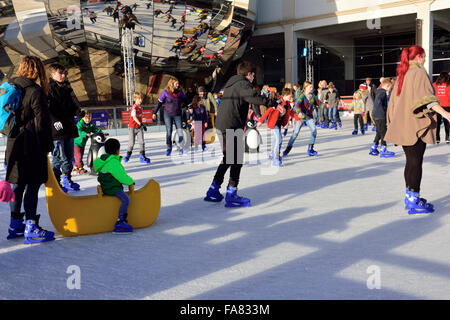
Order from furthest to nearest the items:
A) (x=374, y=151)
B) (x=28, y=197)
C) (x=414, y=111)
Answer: (x=374, y=151) → (x=414, y=111) → (x=28, y=197)

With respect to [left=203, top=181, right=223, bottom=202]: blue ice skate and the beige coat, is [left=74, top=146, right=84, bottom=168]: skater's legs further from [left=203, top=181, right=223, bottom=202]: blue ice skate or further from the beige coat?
the beige coat

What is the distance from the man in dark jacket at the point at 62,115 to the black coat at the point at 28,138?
184cm

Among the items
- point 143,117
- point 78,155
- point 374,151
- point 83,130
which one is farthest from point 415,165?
point 143,117

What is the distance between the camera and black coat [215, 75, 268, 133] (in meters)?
4.84

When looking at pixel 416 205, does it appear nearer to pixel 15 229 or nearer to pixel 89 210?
pixel 89 210

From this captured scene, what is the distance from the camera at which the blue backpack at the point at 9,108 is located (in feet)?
11.6

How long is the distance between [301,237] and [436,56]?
28.1 m

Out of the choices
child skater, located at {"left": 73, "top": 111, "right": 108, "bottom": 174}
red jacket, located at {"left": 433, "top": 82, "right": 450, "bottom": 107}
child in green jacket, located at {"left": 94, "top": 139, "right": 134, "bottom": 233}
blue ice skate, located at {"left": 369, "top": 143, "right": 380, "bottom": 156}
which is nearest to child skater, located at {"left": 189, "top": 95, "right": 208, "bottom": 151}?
child skater, located at {"left": 73, "top": 111, "right": 108, "bottom": 174}

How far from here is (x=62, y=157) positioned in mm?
5801

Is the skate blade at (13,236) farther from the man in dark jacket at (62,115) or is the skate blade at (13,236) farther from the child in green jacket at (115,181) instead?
the man in dark jacket at (62,115)

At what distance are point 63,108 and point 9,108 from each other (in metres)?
2.11
